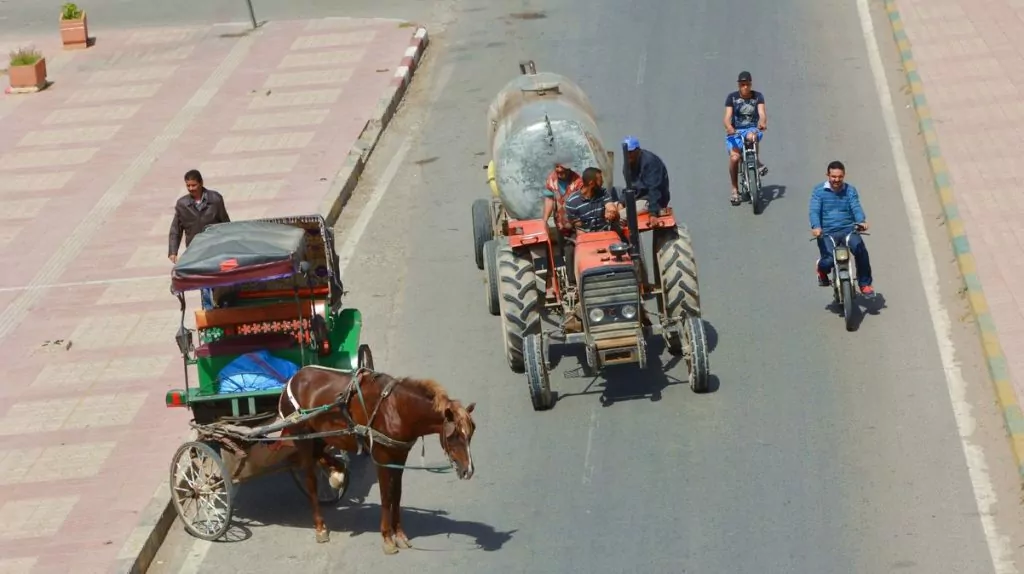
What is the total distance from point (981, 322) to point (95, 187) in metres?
13.4

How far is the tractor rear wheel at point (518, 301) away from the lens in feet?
49.8

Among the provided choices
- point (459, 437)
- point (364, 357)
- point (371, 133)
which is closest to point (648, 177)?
point (364, 357)

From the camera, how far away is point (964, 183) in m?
19.7

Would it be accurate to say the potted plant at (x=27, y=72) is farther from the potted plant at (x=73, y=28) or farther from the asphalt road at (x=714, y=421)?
the asphalt road at (x=714, y=421)

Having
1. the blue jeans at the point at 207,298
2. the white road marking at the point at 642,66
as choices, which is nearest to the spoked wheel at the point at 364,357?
the blue jeans at the point at 207,298

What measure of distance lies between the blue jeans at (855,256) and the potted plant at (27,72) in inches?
652

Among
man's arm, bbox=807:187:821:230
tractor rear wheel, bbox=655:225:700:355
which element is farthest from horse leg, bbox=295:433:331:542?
man's arm, bbox=807:187:821:230

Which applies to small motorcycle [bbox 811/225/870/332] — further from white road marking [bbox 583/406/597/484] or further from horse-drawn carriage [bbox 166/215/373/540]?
horse-drawn carriage [bbox 166/215/373/540]

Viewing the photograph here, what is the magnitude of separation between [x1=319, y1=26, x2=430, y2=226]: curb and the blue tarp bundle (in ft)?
22.7

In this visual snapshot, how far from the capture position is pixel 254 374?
13484mm

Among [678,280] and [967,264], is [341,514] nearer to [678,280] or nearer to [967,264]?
[678,280]

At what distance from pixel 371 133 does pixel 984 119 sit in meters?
9.20

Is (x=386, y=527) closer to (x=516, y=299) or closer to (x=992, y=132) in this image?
(x=516, y=299)

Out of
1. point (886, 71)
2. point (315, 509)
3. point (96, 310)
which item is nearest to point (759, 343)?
point (315, 509)
